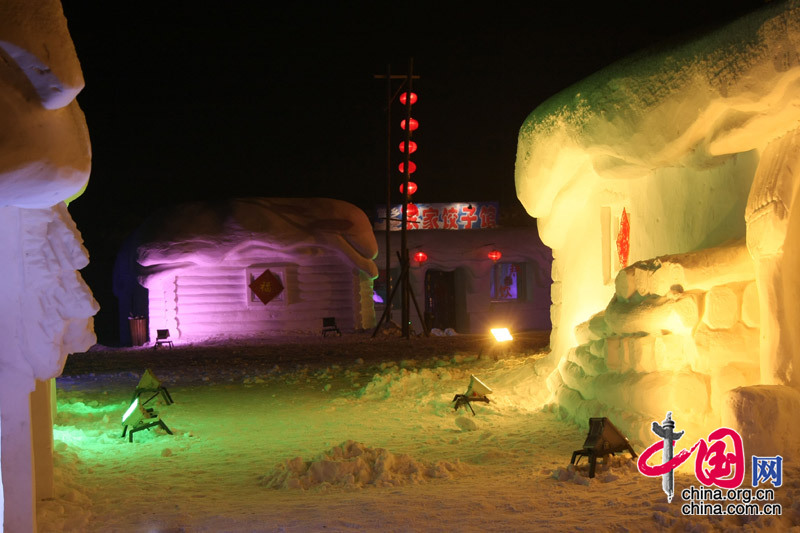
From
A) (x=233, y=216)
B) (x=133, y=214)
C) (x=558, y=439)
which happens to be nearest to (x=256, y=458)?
(x=558, y=439)

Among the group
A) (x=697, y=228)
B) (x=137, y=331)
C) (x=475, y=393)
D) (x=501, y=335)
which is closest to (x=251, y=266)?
(x=137, y=331)

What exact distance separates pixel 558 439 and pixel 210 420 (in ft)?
14.0

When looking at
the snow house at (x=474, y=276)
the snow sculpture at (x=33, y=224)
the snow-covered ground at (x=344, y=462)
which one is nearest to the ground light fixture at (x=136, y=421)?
the snow-covered ground at (x=344, y=462)

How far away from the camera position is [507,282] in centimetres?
2623

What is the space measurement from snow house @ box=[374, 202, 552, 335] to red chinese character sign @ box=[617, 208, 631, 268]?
1533 cm

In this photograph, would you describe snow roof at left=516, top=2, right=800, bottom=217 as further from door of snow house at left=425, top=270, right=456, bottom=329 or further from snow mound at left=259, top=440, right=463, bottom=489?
door of snow house at left=425, top=270, right=456, bottom=329

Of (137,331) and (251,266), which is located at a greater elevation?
(251,266)

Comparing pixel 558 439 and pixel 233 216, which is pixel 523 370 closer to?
pixel 558 439

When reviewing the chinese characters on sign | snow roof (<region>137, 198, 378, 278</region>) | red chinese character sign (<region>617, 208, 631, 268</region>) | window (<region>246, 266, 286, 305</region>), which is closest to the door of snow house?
the chinese characters on sign

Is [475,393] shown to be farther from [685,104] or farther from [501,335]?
[685,104]

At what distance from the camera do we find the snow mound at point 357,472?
5551 mm

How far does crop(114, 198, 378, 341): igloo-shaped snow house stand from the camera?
19.8 m

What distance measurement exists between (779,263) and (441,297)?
21328 mm

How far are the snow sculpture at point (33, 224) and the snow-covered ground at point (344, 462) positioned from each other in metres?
1.37
